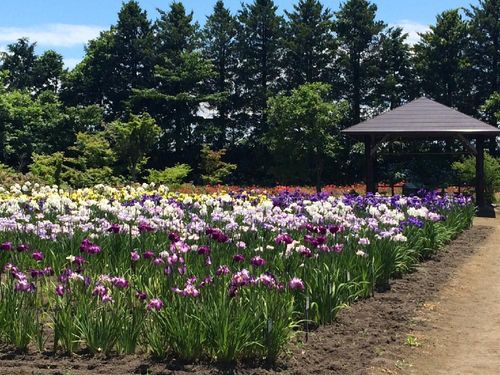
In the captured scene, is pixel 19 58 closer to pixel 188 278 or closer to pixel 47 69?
pixel 47 69

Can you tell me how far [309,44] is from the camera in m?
40.0

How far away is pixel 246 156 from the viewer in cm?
3941

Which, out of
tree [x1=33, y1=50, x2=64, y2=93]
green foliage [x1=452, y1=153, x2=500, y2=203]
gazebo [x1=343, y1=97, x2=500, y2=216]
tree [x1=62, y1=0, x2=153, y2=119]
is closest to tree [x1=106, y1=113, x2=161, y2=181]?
gazebo [x1=343, y1=97, x2=500, y2=216]

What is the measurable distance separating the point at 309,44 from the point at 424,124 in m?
22.8

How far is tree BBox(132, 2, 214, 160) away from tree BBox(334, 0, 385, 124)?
342 inches

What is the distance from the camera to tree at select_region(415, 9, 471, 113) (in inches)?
1505

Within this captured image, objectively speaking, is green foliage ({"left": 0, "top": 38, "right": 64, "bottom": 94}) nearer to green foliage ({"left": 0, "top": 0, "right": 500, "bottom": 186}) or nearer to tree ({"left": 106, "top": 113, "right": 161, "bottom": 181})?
green foliage ({"left": 0, "top": 0, "right": 500, "bottom": 186})

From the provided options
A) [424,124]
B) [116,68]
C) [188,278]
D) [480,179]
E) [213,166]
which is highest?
[116,68]

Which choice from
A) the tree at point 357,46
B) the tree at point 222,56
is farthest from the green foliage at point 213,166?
the tree at point 357,46

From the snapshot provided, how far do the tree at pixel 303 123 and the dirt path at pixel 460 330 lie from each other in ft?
70.9

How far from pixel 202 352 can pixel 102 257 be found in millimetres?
2832

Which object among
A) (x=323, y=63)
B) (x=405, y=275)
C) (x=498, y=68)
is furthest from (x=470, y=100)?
(x=405, y=275)

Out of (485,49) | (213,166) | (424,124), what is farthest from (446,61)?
(424,124)

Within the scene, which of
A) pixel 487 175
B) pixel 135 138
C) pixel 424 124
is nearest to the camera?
pixel 424 124
